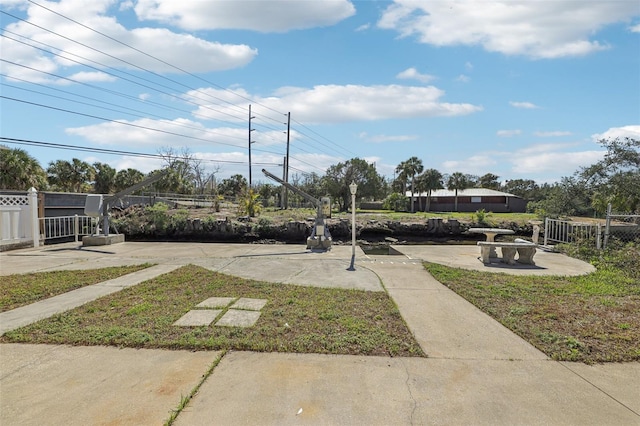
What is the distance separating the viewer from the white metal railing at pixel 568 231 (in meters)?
11.4

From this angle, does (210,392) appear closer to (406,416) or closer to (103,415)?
(103,415)

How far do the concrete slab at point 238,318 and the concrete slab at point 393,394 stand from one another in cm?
81

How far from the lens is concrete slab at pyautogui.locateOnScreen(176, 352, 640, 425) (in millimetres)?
2598

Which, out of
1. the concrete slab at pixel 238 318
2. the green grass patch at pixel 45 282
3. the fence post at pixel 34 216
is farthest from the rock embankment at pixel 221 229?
the concrete slab at pixel 238 318

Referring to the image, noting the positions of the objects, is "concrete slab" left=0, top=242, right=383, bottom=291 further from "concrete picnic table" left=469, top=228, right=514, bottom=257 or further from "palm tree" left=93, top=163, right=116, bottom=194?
"palm tree" left=93, top=163, right=116, bottom=194

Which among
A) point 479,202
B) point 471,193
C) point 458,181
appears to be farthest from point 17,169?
point 471,193

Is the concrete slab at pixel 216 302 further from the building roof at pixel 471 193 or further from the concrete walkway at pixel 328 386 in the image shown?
the building roof at pixel 471 193

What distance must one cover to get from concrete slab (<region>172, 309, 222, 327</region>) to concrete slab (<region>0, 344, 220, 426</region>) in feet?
2.42

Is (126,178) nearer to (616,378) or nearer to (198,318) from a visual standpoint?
(198,318)

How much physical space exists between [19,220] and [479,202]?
5478 centimetres

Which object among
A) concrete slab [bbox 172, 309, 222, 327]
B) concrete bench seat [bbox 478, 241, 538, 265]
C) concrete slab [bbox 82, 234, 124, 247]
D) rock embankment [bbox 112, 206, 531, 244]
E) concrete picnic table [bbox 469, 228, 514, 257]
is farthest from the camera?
rock embankment [bbox 112, 206, 531, 244]

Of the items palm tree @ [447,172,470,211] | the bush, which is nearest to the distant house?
palm tree @ [447,172,470,211]

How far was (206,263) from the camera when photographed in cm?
897

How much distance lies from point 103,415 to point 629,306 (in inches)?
274
